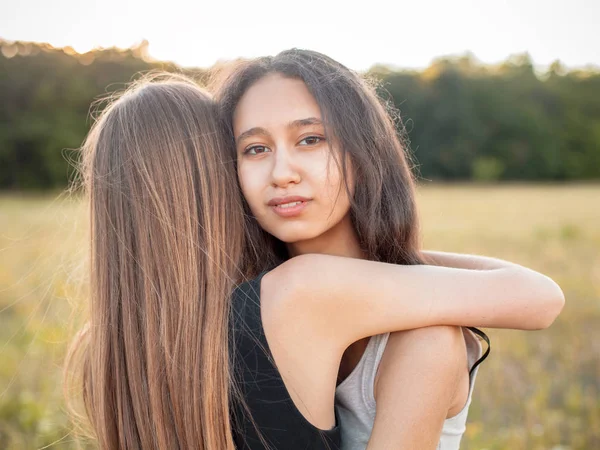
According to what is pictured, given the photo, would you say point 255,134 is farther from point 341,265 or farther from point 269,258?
point 341,265

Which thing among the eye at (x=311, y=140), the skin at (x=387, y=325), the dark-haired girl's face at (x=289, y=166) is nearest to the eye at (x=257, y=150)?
the dark-haired girl's face at (x=289, y=166)

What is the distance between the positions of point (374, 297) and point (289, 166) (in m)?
0.57

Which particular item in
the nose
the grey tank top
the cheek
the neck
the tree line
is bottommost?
the tree line

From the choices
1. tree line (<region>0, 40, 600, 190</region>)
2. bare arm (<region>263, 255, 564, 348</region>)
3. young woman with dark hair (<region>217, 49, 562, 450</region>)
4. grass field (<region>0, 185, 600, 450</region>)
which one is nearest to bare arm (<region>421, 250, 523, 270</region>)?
young woman with dark hair (<region>217, 49, 562, 450</region>)

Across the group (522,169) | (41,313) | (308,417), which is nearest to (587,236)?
(41,313)

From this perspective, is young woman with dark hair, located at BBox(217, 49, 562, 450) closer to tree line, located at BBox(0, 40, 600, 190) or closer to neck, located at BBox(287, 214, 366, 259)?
neck, located at BBox(287, 214, 366, 259)

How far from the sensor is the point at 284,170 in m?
1.99

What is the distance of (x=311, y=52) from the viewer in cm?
224

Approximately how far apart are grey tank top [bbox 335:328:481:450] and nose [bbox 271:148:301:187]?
22.7 inches

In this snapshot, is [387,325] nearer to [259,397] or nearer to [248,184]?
[259,397]

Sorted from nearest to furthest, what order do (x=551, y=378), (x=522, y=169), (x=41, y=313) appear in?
1. (x=551, y=378)
2. (x=41, y=313)
3. (x=522, y=169)

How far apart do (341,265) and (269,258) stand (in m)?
A: 0.61

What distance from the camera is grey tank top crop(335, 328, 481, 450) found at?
185cm

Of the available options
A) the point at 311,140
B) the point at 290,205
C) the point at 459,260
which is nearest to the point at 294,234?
the point at 290,205
